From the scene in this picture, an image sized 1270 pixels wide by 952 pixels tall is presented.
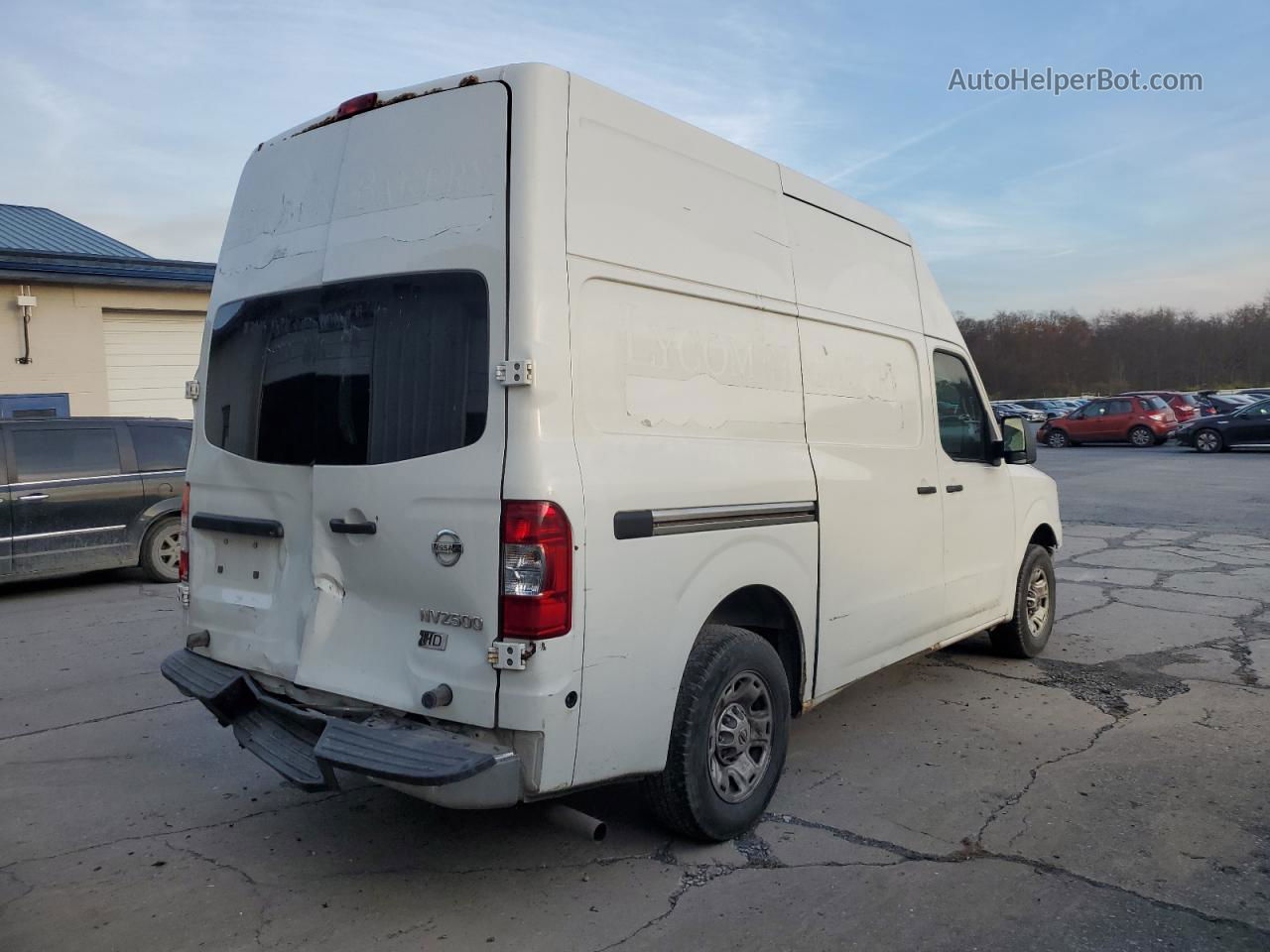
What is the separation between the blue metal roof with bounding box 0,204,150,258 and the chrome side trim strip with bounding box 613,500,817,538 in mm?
17143

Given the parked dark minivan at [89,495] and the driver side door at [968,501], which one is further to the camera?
A: the parked dark minivan at [89,495]

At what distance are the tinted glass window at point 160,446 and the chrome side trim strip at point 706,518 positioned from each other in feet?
25.2

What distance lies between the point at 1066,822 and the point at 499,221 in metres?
3.27


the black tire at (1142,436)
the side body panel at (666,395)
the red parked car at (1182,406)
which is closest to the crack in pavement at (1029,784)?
the side body panel at (666,395)

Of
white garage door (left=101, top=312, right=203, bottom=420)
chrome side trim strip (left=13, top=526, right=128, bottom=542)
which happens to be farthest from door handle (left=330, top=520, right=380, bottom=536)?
white garage door (left=101, top=312, right=203, bottom=420)

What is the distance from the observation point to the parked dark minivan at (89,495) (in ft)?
29.9

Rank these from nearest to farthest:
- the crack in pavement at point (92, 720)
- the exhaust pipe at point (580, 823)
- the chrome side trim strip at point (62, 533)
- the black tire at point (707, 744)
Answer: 1. the exhaust pipe at point (580, 823)
2. the black tire at point (707, 744)
3. the crack in pavement at point (92, 720)
4. the chrome side trim strip at point (62, 533)

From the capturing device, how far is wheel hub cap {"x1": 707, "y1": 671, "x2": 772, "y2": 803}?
12.9 feet

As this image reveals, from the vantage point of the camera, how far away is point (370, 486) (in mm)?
3520

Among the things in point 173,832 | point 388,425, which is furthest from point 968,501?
Answer: point 173,832

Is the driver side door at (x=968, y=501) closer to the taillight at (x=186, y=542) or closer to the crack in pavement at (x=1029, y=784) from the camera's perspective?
the crack in pavement at (x=1029, y=784)

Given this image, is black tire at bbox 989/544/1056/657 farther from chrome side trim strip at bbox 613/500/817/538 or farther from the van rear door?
the van rear door

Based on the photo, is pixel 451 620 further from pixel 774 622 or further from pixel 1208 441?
pixel 1208 441

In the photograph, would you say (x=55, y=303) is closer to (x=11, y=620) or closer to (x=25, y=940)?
(x=11, y=620)
